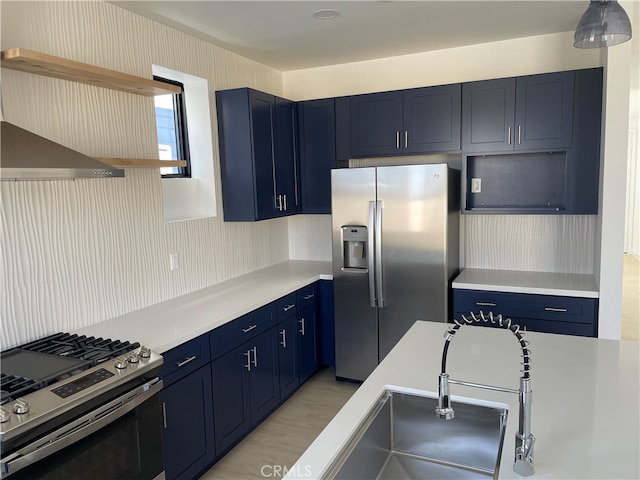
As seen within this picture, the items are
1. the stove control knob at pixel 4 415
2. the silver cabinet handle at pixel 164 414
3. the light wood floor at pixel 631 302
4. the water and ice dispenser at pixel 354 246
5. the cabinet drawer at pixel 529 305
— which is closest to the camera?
the stove control knob at pixel 4 415

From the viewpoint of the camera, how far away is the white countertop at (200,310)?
2.36 metres

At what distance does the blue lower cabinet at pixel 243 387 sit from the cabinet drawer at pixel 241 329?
0.13 feet

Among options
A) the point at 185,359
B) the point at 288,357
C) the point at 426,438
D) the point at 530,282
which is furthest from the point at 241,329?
the point at 530,282

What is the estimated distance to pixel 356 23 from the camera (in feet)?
10.2

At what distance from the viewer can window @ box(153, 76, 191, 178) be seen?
3.29 metres

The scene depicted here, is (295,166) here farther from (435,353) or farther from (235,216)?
Result: (435,353)

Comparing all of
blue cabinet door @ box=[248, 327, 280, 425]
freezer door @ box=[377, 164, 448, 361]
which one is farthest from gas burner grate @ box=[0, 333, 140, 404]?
freezer door @ box=[377, 164, 448, 361]

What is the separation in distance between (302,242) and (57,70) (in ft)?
9.08

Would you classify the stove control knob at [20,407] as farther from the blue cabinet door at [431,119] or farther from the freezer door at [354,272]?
the blue cabinet door at [431,119]

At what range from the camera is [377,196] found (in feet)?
11.3

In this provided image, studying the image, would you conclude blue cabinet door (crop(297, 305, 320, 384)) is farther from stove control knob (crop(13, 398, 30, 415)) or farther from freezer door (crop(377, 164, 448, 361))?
stove control knob (crop(13, 398, 30, 415))

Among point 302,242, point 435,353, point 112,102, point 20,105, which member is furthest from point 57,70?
point 302,242

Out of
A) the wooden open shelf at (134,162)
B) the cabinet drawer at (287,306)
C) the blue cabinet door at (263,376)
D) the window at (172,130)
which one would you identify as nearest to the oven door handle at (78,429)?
the blue cabinet door at (263,376)

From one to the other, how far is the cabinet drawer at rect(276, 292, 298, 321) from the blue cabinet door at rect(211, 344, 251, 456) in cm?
43
